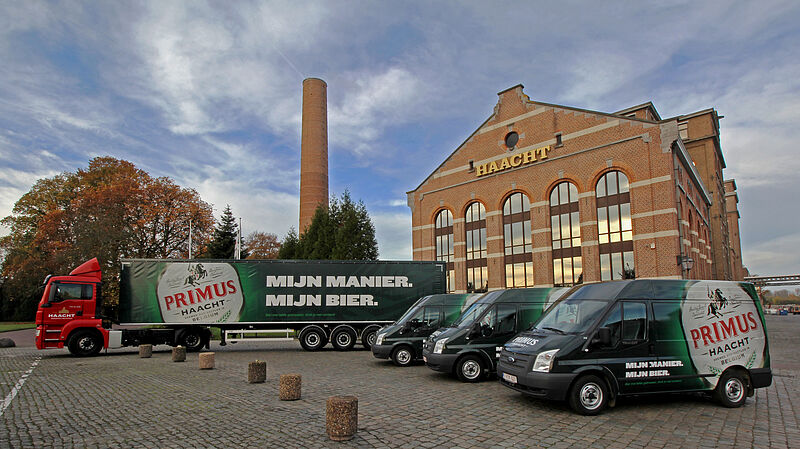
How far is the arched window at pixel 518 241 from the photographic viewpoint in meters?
33.0

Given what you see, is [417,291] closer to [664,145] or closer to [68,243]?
[664,145]

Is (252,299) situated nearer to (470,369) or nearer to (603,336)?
(470,369)

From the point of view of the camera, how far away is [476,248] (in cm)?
3634

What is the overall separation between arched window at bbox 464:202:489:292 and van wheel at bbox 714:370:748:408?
89.7 ft

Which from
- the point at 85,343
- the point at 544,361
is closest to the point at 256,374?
the point at 544,361

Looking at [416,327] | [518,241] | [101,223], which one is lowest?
[416,327]

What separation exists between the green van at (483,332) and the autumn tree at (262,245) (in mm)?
53114

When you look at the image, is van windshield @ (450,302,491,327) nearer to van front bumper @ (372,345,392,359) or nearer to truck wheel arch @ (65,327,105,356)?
van front bumper @ (372,345,392,359)

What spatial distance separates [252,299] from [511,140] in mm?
24252

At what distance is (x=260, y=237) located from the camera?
→ 2520 inches

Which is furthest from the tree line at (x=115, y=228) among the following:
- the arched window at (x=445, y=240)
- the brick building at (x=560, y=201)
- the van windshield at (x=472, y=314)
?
the van windshield at (x=472, y=314)

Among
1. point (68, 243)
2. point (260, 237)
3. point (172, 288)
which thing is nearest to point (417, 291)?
point (172, 288)

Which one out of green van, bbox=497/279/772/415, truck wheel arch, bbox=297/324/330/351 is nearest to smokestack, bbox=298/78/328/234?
truck wheel arch, bbox=297/324/330/351

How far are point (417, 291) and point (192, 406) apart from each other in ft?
37.4
